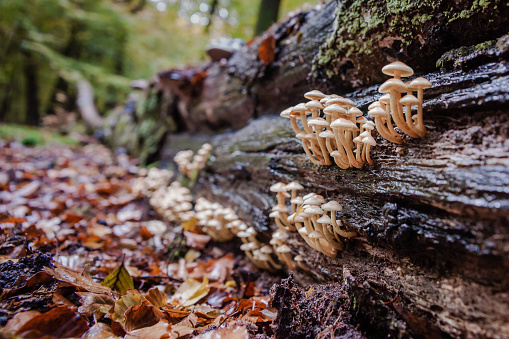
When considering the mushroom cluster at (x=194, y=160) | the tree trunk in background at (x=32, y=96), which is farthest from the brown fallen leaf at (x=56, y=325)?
the tree trunk in background at (x=32, y=96)

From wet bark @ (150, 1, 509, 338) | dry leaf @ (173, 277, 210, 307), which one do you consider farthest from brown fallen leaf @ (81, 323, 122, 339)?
wet bark @ (150, 1, 509, 338)

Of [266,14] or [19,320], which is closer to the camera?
[19,320]

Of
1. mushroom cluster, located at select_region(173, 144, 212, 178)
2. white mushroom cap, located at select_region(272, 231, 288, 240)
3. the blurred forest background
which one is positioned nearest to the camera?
white mushroom cap, located at select_region(272, 231, 288, 240)

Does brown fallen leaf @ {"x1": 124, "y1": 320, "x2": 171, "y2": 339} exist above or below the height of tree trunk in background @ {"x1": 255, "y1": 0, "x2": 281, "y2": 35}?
below

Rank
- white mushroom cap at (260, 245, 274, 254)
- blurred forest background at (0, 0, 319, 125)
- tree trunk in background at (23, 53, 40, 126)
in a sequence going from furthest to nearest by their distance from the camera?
1. tree trunk in background at (23, 53, 40, 126)
2. blurred forest background at (0, 0, 319, 125)
3. white mushroom cap at (260, 245, 274, 254)

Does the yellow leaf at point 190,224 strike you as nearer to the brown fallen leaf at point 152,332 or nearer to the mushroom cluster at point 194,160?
the mushroom cluster at point 194,160

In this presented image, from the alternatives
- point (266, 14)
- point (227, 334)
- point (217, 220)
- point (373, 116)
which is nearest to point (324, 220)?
point (373, 116)

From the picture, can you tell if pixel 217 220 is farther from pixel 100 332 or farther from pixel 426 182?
pixel 426 182

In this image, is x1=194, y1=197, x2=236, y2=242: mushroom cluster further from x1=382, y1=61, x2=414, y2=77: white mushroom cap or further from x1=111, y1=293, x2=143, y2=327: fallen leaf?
x1=382, y1=61, x2=414, y2=77: white mushroom cap
